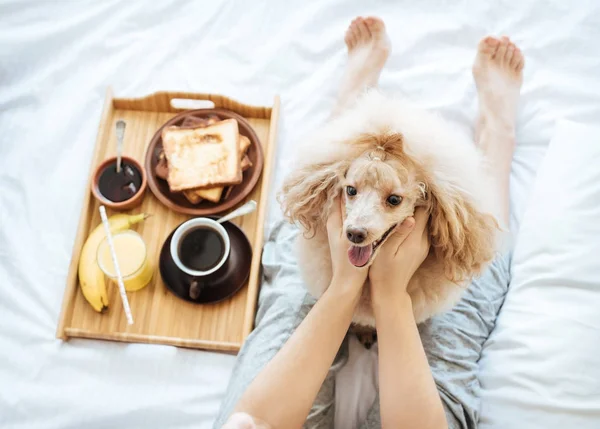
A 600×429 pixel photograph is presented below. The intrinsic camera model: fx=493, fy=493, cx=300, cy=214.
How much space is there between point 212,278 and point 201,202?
190 millimetres

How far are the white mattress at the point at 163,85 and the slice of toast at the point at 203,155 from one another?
15 cm

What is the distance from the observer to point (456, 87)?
1.28 meters

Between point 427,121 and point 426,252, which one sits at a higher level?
point 427,121

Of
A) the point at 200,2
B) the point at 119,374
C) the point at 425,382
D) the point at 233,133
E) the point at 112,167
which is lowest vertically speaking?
the point at 119,374

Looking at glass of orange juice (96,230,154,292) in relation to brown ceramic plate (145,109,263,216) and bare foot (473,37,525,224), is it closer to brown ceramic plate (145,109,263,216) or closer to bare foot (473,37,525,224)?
brown ceramic plate (145,109,263,216)

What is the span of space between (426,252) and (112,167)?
753 millimetres

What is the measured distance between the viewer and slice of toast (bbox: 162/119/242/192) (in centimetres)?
113

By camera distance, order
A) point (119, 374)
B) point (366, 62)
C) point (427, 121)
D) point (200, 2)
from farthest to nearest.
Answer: point (200, 2)
point (366, 62)
point (119, 374)
point (427, 121)

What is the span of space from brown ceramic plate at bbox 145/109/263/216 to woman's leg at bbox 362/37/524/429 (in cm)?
51

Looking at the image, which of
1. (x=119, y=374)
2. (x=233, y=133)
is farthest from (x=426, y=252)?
(x=119, y=374)

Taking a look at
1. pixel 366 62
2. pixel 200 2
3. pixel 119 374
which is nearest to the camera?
pixel 119 374

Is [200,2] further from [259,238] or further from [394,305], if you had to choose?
[394,305]

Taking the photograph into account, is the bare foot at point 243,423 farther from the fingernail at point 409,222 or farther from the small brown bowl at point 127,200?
the small brown bowl at point 127,200

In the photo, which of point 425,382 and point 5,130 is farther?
point 5,130
